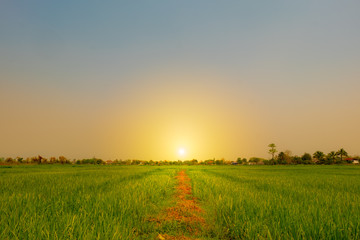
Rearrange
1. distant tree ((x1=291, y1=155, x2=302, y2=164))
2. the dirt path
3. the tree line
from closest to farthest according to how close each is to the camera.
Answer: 1. the dirt path
2. the tree line
3. distant tree ((x1=291, y1=155, x2=302, y2=164))

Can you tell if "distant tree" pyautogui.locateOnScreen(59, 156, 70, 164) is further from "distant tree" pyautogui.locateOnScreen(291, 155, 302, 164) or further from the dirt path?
"distant tree" pyautogui.locateOnScreen(291, 155, 302, 164)

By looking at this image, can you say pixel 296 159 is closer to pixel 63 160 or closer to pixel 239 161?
pixel 239 161

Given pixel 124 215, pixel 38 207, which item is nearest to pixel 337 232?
pixel 124 215

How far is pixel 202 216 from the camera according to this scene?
497 centimetres

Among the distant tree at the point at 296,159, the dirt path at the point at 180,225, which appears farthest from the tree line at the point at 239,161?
the dirt path at the point at 180,225

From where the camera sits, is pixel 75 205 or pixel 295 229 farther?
pixel 75 205

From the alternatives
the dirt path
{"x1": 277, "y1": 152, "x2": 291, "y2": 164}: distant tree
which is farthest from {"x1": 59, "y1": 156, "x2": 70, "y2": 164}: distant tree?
{"x1": 277, "y1": 152, "x2": 291, "y2": 164}: distant tree

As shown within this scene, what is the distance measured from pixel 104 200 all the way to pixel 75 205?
0.62 metres

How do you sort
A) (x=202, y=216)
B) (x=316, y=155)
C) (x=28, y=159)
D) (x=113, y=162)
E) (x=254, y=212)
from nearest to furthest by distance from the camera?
(x=254, y=212) < (x=202, y=216) < (x=28, y=159) < (x=113, y=162) < (x=316, y=155)

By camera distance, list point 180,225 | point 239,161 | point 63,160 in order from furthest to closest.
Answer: point 239,161 → point 63,160 → point 180,225

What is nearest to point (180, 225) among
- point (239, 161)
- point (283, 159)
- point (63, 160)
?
point (63, 160)

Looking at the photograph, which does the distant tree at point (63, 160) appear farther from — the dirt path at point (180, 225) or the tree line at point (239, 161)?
the dirt path at point (180, 225)

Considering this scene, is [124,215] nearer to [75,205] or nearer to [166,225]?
[166,225]

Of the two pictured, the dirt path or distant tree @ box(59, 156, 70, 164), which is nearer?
the dirt path
